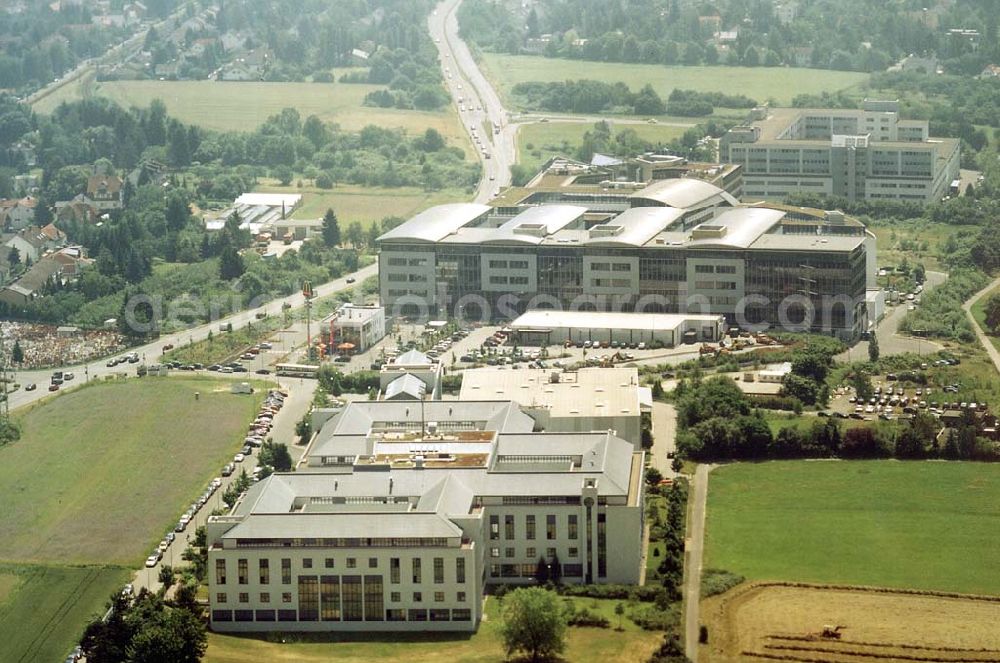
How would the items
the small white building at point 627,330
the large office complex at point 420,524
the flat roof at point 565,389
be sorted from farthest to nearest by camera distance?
1. the small white building at point 627,330
2. the flat roof at point 565,389
3. the large office complex at point 420,524

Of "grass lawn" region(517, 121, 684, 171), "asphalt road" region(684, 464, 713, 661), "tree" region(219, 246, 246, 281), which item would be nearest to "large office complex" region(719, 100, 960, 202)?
"grass lawn" region(517, 121, 684, 171)

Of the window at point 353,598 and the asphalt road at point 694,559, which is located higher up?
the window at point 353,598

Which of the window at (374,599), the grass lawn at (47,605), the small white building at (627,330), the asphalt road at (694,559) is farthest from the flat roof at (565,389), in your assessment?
the grass lawn at (47,605)

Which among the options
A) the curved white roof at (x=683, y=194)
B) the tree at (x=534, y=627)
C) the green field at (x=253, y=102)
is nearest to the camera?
the tree at (x=534, y=627)

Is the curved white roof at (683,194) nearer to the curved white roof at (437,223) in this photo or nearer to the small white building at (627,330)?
the curved white roof at (437,223)

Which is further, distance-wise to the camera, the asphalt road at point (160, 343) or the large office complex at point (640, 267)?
the large office complex at point (640, 267)

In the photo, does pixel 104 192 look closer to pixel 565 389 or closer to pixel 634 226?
pixel 634 226

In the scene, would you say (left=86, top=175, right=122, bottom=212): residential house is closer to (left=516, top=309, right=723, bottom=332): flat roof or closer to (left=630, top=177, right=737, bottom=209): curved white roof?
(left=630, top=177, right=737, bottom=209): curved white roof

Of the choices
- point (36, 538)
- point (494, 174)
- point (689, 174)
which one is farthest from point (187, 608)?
point (494, 174)
